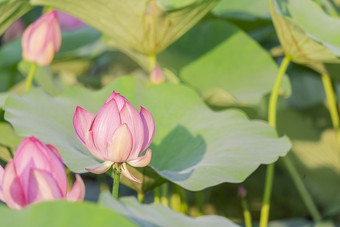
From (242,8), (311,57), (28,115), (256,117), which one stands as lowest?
(256,117)

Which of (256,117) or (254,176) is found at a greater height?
(256,117)

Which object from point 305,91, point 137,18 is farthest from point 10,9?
point 305,91

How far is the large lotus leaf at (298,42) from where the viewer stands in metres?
0.96

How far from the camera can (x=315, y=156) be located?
1.62 metres

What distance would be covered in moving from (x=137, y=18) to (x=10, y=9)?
0.71 ft

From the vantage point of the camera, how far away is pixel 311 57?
3.44ft

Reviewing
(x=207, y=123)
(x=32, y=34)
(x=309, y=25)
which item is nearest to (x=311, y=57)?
(x=309, y=25)

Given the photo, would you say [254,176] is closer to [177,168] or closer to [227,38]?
[227,38]

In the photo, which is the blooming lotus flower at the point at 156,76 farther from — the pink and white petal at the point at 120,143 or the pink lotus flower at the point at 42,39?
the pink and white petal at the point at 120,143

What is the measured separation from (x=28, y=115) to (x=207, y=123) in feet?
0.95

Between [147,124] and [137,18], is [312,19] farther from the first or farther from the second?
[147,124]

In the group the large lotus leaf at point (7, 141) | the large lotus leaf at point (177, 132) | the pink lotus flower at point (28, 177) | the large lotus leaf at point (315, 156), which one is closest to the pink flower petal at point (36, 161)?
the pink lotus flower at point (28, 177)

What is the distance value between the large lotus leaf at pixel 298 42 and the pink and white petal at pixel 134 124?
1.34 ft

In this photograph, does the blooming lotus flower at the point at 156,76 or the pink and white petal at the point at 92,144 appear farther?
the blooming lotus flower at the point at 156,76
